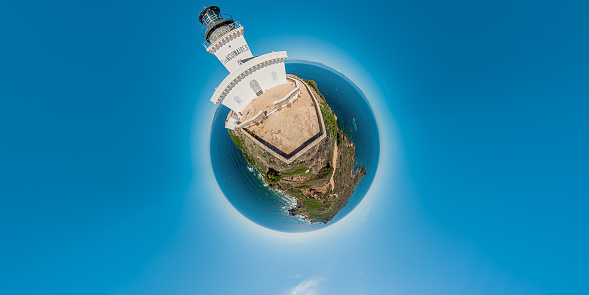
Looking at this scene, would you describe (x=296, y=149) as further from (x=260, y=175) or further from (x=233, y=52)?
(x=233, y=52)

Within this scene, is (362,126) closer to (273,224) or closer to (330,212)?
(330,212)

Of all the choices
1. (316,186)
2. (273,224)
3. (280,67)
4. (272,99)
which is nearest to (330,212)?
(316,186)

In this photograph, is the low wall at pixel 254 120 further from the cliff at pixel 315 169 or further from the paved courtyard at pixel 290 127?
the cliff at pixel 315 169

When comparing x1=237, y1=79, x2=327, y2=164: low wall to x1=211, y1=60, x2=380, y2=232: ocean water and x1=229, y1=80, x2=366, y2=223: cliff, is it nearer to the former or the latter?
x1=229, y1=80, x2=366, y2=223: cliff

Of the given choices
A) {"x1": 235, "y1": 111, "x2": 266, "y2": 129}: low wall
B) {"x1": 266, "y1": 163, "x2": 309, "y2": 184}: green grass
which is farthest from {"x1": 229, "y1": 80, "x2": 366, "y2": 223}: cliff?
{"x1": 235, "y1": 111, "x2": 266, "y2": 129}: low wall

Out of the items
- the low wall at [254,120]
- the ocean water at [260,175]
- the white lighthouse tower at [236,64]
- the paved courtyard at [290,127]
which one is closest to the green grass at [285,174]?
the ocean water at [260,175]

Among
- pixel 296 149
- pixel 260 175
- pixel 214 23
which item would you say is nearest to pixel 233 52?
pixel 214 23
